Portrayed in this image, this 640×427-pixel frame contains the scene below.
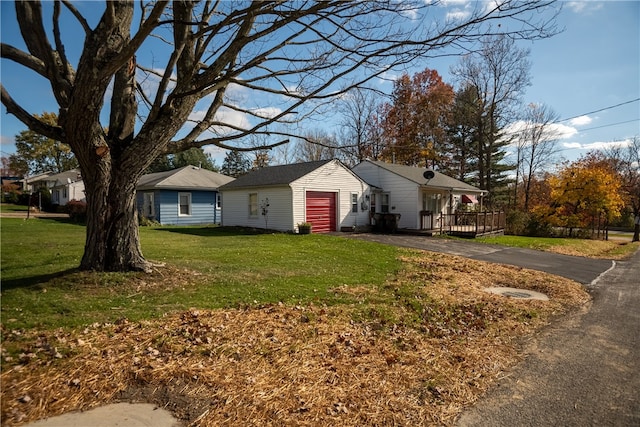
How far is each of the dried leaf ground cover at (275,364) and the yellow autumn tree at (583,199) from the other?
848 inches

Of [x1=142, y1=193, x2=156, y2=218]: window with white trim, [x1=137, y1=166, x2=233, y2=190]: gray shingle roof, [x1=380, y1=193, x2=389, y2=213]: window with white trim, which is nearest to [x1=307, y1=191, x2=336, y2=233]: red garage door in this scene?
[x1=380, y1=193, x2=389, y2=213]: window with white trim

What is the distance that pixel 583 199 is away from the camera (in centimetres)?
2259

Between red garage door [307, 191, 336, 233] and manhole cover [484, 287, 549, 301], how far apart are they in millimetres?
11690

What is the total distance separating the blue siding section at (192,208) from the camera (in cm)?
2306

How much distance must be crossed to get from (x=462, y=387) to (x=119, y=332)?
3.65 meters

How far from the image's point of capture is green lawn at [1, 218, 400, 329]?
175 inches

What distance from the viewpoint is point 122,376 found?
3020mm

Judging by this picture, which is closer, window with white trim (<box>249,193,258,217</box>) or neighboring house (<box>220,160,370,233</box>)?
neighboring house (<box>220,160,370,233</box>)

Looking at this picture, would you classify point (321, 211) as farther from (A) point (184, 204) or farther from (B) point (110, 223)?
(B) point (110, 223)

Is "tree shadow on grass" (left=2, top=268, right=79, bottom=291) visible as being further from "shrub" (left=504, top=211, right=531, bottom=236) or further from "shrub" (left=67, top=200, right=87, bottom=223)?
"shrub" (left=504, top=211, right=531, bottom=236)

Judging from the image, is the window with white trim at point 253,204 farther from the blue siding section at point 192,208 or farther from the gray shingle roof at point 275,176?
the blue siding section at point 192,208

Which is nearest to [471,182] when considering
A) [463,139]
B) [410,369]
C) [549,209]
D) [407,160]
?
[463,139]

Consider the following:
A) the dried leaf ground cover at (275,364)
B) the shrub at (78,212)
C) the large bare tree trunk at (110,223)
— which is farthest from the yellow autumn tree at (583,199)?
the shrub at (78,212)

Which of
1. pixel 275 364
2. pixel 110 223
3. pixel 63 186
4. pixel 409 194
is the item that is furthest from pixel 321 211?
pixel 63 186
